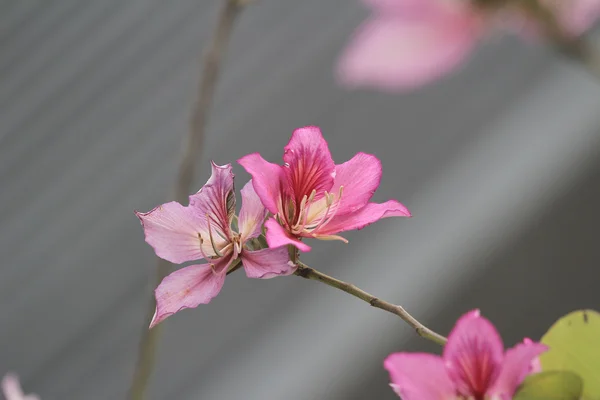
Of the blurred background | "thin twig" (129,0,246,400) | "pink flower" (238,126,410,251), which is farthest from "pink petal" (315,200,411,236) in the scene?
the blurred background

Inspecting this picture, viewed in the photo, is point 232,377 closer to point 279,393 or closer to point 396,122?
point 279,393

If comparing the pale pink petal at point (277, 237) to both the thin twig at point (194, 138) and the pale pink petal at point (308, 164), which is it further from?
the thin twig at point (194, 138)

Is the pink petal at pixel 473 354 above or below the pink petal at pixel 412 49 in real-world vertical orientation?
below

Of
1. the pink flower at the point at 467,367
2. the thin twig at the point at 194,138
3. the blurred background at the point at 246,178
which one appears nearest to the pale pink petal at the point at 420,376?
the pink flower at the point at 467,367

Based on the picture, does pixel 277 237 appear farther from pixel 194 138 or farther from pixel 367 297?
pixel 194 138

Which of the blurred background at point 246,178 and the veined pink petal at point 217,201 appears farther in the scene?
the blurred background at point 246,178

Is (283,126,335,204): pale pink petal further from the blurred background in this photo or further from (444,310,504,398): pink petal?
the blurred background

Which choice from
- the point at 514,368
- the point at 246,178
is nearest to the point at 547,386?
the point at 514,368

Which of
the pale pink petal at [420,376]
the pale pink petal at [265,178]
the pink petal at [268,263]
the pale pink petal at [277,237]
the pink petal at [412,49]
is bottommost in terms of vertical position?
the pink petal at [268,263]
